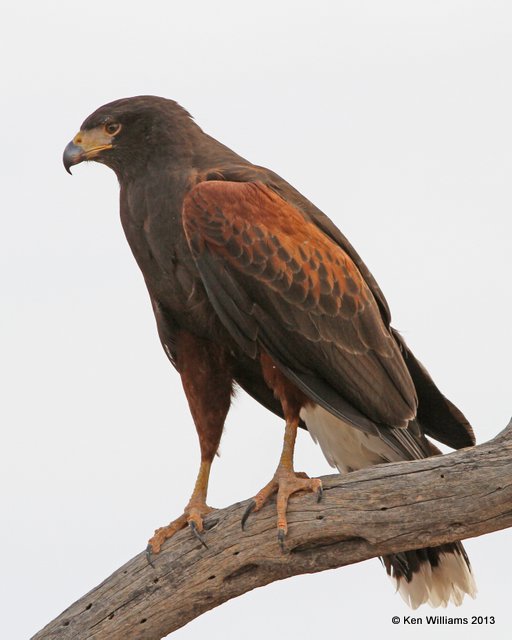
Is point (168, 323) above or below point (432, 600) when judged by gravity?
above

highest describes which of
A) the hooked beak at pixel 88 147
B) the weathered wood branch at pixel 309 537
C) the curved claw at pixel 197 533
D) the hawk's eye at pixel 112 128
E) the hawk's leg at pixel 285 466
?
the hawk's eye at pixel 112 128

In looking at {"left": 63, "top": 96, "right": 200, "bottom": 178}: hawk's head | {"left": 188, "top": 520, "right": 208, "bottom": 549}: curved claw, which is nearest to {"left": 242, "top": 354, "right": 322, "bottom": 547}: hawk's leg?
{"left": 188, "top": 520, "right": 208, "bottom": 549}: curved claw

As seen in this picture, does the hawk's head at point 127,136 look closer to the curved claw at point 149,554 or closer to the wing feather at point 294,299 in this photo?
the wing feather at point 294,299

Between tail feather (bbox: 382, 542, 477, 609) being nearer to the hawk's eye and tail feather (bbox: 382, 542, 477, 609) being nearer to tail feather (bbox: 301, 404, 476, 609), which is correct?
tail feather (bbox: 301, 404, 476, 609)

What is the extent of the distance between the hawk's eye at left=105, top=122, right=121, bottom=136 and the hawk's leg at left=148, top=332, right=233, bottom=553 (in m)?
1.29

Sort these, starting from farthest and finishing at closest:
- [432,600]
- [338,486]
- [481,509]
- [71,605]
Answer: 1. [432,600]
2. [71,605]
3. [338,486]
4. [481,509]

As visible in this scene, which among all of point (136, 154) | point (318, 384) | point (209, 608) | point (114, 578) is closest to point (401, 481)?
point (318, 384)

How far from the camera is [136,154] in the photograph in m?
6.92

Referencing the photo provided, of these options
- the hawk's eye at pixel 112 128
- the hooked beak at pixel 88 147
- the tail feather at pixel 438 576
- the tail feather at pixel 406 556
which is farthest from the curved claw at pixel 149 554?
the hawk's eye at pixel 112 128

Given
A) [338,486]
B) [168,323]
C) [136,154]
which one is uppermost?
[136,154]

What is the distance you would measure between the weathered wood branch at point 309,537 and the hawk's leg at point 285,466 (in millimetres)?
54

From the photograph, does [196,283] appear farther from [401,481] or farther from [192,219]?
[401,481]

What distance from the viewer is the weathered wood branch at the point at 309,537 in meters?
5.74

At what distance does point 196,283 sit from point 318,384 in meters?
0.89
